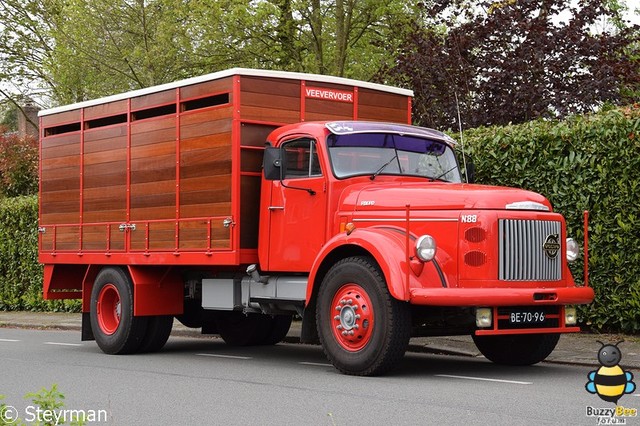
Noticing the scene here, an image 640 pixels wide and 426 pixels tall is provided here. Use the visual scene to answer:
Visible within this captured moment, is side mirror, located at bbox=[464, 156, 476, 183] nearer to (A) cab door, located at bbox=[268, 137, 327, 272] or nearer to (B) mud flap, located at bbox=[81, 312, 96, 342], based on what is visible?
(A) cab door, located at bbox=[268, 137, 327, 272]

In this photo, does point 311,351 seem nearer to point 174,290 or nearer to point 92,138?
point 174,290

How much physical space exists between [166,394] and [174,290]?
462 centimetres

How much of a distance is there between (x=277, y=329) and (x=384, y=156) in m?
4.31

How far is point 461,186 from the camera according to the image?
444 inches

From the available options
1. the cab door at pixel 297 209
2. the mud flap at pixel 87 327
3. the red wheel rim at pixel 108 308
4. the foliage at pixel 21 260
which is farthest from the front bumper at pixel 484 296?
the foliage at pixel 21 260

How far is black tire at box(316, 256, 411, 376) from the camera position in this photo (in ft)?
34.0

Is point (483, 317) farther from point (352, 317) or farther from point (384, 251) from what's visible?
point (352, 317)

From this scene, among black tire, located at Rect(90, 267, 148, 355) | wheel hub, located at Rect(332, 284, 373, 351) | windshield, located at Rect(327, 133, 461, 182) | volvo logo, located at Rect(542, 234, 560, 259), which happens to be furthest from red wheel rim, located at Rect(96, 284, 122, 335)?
volvo logo, located at Rect(542, 234, 560, 259)

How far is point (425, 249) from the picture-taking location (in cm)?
1030

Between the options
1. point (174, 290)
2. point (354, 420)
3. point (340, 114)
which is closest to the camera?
point (354, 420)

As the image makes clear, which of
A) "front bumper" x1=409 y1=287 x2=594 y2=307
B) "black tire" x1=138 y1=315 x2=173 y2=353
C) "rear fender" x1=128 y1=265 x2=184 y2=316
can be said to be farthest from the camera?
"black tire" x1=138 y1=315 x2=173 y2=353

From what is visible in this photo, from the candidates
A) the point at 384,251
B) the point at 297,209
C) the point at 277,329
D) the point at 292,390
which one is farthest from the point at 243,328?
the point at 292,390

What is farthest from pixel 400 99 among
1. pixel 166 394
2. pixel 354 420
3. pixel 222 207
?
pixel 354 420

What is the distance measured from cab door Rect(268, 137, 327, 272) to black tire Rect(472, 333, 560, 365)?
6.94ft
